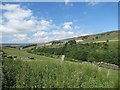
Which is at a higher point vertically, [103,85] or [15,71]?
[15,71]

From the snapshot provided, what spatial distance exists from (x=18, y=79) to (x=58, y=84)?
133cm

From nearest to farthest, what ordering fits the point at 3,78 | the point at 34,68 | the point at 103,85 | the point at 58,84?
the point at 3,78, the point at 58,84, the point at 34,68, the point at 103,85

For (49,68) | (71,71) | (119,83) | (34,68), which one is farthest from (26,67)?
(119,83)

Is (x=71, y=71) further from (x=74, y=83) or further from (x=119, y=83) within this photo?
(x=119, y=83)

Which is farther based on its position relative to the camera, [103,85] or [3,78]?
[103,85]

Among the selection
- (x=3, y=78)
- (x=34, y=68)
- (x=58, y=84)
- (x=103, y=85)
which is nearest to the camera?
(x=3, y=78)

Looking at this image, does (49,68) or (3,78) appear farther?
(49,68)

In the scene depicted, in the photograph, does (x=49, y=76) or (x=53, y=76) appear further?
(x=53, y=76)

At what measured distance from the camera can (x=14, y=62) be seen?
9.04 m

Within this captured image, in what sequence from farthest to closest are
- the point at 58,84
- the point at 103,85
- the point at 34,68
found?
the point at 103,85, the point at 34,68, the point at 58,84

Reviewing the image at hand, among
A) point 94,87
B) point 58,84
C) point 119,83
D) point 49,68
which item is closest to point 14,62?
point 49,68

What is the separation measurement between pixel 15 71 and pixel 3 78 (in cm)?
77

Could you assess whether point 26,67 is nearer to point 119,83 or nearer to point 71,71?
point 71,71

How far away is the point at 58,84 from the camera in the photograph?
8.27 metres
